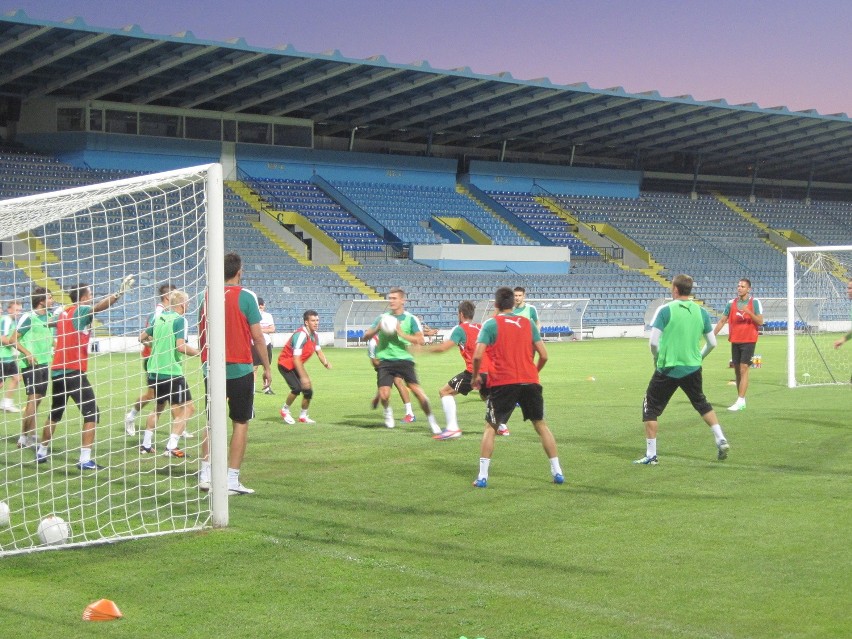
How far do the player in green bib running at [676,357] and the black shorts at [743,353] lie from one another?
19.0 feet

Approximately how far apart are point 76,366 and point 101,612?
5400 mm

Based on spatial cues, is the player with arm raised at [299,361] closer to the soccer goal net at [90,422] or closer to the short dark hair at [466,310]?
the soccer goal net at [90,422]

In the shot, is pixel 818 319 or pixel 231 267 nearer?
pixel 231 267

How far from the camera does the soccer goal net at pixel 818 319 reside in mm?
20500

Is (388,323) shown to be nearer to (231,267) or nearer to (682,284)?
(682,284)

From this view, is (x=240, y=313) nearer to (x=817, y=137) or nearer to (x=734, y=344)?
(x=734, y=344)

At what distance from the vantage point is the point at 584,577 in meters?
6.71

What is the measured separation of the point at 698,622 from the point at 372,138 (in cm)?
4547

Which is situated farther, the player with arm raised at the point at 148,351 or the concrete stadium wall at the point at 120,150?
the concrete stadium wall at the point at 120,150

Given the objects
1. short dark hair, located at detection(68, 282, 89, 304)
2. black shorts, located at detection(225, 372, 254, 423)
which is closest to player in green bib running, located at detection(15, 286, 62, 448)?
short dark hair, located at detection(68, 282, 89, 304)

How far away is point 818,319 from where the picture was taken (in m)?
34.8

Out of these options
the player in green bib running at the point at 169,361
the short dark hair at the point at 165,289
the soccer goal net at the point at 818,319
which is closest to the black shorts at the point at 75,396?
the player in green bib running at the point at 169,361

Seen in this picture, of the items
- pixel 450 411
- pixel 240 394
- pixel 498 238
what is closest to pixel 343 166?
pixel 498 238

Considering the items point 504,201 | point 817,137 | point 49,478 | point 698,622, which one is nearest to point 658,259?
point 504,201
